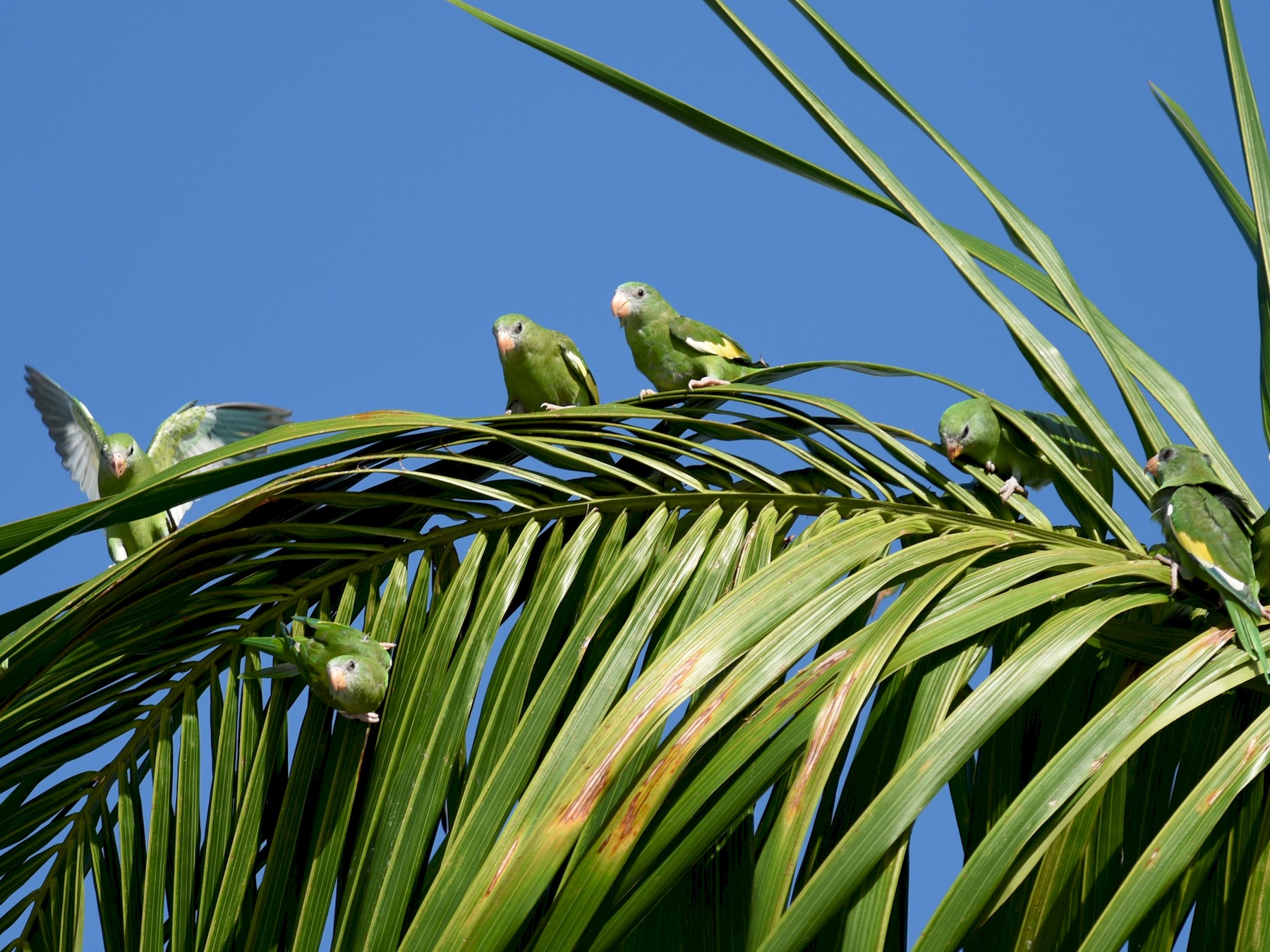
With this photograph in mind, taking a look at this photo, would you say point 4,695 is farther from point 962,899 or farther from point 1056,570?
point 1056,570

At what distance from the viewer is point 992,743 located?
86.2 inches

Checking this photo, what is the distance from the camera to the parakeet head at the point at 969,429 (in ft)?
9.87

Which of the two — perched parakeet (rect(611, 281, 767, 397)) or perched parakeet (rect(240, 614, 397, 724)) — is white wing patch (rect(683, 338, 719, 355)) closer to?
perched parakeet (rect(611, 281, 767, 397))

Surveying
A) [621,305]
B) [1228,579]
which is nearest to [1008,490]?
[1228,579]

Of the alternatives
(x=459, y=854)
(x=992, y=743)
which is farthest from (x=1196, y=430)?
(x=459, y=854)

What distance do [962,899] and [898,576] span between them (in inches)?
27.1

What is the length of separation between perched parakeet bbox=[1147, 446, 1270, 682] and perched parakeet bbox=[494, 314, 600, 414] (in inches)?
81.1

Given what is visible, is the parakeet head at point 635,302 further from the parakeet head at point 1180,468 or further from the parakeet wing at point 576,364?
the parakeet head at point 1180,468

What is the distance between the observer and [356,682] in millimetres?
2398

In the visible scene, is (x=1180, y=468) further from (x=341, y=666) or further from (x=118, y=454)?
(x=118, y=454)

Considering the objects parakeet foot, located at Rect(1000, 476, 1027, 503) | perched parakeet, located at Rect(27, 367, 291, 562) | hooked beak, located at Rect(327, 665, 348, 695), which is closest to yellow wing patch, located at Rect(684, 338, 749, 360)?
parakeet foot, located at Rect(1000, 476, 1027, 503)

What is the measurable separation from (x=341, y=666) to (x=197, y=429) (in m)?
2.63

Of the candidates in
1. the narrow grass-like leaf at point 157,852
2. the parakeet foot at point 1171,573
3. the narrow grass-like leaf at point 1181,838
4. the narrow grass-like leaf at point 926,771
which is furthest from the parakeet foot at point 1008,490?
the narrow grass-like leaf at point 157,852

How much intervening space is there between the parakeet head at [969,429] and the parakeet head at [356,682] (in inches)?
58.4
